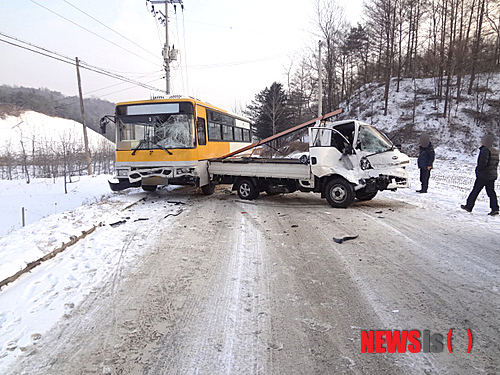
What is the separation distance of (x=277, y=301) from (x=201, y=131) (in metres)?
7.77

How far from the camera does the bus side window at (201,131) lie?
10.2 meters

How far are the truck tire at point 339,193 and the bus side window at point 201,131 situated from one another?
14.3 ft

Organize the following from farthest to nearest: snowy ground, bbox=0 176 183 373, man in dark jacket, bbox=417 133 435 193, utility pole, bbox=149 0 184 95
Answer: utility pole, bbox=149 0 184 95 < man in dark jacket, bbox=417 133 435 193 < snowy ground, bbox=0 176 183 373

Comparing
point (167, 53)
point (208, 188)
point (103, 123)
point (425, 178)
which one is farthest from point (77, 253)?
point (167, 53)

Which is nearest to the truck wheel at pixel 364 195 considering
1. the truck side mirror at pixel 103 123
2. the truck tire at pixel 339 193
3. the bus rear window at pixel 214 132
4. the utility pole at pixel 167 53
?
the truck tire at pixel 339 193

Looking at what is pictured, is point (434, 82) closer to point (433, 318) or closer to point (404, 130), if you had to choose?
point (404, 130)

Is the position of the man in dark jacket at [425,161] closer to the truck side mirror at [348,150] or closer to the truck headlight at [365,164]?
the truck headlight at [365,164]

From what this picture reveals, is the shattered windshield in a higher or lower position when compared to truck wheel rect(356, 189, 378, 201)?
higher

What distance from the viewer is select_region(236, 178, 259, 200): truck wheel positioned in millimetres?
10156

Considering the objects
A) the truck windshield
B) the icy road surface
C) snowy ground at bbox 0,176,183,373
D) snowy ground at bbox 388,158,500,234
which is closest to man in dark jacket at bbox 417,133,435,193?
snowy ground at bbox 388,158,500,234

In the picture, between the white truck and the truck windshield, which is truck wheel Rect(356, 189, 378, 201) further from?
the truck windshield

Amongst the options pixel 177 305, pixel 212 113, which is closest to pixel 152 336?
pixel 177 305

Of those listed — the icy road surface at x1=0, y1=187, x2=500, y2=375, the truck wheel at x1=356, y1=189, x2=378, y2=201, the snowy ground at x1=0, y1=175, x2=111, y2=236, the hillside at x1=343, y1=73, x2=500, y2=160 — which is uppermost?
the hillside at x1=343, y1=73, x2=500, y2=160

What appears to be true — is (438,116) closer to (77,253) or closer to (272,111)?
(272,111)
